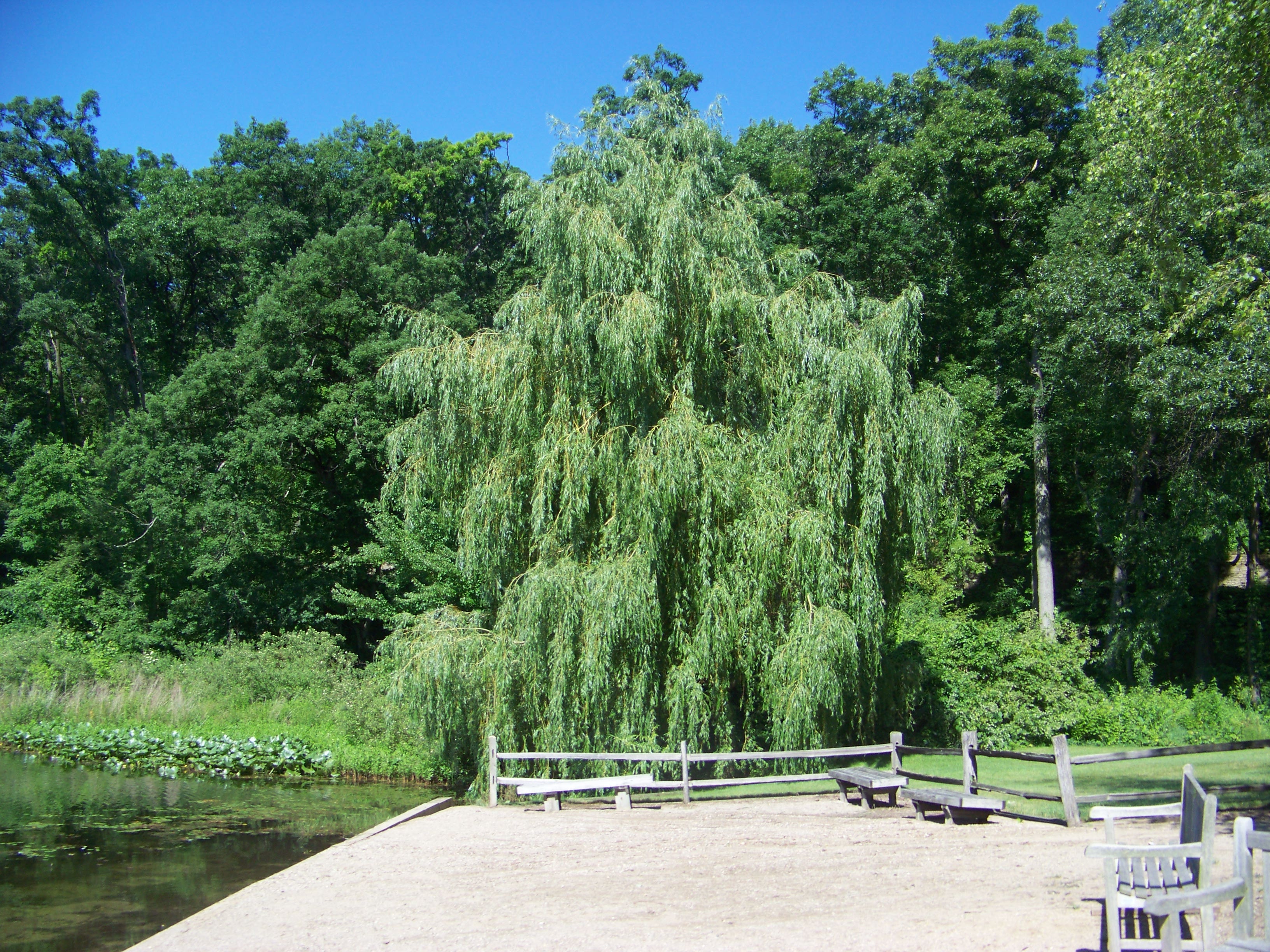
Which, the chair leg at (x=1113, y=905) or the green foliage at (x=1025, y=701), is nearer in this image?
the chair leg at (x=1113, y=905)

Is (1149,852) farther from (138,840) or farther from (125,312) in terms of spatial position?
(125,312)

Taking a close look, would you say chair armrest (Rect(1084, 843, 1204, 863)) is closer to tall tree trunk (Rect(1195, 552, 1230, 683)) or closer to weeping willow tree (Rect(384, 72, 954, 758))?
weeping willow tree (Rect(384, 72, 954, 758))

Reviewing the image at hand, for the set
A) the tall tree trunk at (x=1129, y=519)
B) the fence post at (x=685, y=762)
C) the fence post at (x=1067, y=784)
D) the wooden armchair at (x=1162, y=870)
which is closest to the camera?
the wooden armchair at (x=1162, y=870)

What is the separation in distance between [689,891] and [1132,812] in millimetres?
4010

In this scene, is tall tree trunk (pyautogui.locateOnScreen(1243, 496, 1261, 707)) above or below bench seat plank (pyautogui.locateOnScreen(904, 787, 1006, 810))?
above

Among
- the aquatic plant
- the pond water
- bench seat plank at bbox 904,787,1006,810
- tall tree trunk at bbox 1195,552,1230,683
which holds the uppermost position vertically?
tall tree trunk at bbox 1195,552,1230,683

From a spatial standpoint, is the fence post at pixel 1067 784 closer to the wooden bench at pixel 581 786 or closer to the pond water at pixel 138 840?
the wooden bench at pixel 581 786

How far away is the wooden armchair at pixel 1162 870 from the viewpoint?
5199 millimetres

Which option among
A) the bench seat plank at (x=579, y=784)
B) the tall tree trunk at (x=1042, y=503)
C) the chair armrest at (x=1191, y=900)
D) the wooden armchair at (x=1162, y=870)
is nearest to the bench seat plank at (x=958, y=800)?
the bench seat plank at (x=579, y=784)

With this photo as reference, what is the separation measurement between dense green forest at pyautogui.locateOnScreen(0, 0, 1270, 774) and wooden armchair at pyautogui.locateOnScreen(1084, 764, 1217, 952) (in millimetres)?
8230

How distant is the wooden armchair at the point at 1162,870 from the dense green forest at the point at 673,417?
8.23 metres

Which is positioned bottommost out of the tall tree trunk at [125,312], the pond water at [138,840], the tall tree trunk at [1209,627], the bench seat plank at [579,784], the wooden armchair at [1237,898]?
the pond water at [138,840]

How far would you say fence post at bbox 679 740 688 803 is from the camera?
1390 cm

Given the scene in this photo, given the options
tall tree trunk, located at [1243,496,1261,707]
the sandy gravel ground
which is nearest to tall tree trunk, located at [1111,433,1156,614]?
tall tree trunk, located at [1243,496,1261,707]
